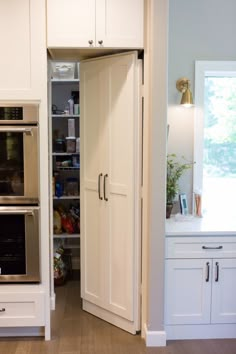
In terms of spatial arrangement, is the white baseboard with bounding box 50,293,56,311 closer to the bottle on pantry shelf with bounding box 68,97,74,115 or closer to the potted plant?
the potted plant

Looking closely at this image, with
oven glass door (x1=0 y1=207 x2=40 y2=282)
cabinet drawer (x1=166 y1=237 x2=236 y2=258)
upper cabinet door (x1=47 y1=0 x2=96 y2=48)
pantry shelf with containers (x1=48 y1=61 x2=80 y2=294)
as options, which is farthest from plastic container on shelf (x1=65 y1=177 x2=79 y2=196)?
upper cabinet door (x1=47 y1=0 x2=96 y2=48)

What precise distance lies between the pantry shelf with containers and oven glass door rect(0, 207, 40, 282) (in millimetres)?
1121

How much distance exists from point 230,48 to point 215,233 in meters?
1.55

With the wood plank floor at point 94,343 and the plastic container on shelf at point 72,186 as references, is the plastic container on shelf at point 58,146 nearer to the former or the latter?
the plastic container on shelf at point 72,186

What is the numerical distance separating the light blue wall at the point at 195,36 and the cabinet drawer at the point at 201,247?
3.40ft

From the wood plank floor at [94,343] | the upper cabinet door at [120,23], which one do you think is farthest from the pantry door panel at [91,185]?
the upper cabinet door at [120,23]

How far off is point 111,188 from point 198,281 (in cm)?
91

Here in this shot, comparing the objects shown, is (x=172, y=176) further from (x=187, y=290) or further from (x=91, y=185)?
(x=187, y=290)

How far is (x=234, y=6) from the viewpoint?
10.9 ft

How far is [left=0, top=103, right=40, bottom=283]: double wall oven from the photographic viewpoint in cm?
274

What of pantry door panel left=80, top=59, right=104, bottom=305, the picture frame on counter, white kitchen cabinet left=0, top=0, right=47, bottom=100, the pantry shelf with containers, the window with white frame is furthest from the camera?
the pantry shelf with containers

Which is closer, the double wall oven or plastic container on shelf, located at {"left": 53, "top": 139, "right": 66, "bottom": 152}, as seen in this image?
the double wall oven

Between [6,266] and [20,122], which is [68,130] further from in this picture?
[6,266]

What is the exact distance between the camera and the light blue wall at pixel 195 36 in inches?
131
